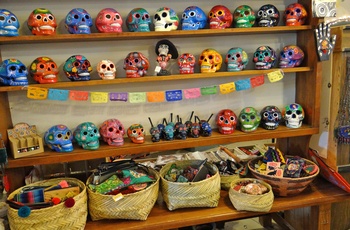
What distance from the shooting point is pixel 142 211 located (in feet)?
5.33

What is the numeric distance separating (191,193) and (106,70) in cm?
85

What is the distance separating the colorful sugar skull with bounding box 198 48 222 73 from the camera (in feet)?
6.14

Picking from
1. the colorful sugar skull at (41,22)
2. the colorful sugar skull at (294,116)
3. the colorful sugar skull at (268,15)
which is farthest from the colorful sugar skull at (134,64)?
the colorful sugar skull at (294,116)

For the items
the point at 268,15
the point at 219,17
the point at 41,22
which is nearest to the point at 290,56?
the point at 268,15

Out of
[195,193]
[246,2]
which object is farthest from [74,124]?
[246,2]

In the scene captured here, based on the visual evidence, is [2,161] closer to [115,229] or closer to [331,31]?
[115,229]

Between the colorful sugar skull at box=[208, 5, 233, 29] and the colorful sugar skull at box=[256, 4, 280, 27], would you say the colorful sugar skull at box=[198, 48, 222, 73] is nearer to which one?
the colorful sugar skull at box=[208, 5, 233, 29]

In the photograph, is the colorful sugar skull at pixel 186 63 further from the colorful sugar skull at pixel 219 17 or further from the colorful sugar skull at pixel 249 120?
the colorful sugar skull at pixel 249 120

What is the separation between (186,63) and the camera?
73.0 inches

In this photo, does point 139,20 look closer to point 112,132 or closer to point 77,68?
point 77,68

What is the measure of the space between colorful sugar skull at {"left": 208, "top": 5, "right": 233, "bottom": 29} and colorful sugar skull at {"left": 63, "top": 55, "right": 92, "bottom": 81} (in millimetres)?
799

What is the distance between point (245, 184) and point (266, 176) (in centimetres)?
13

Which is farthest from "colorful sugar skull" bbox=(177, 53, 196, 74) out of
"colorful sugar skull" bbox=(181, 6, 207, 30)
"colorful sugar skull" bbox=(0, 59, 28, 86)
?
"colorful sugar skull" bbox=(0, 59, 28, 86)

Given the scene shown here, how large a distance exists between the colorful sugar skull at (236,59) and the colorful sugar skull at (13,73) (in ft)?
3.96
